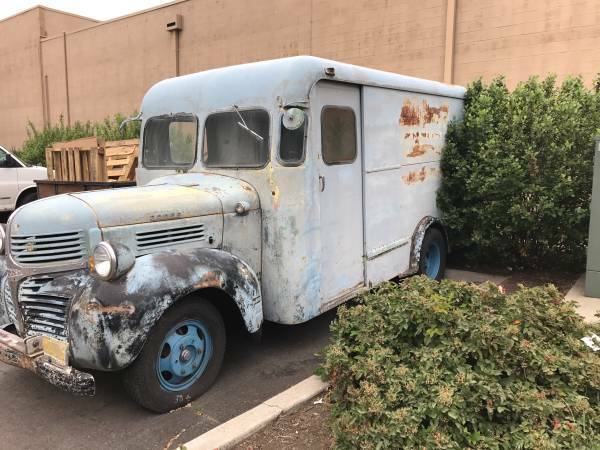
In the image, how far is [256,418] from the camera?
3.20 meters

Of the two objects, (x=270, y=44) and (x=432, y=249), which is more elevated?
(x=270, y=44)

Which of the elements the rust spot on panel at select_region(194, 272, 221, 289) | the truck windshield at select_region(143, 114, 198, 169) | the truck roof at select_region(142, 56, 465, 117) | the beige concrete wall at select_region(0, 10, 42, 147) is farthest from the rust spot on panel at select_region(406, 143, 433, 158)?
the beige concrete wall at select_region(0, 10, 42, 147)

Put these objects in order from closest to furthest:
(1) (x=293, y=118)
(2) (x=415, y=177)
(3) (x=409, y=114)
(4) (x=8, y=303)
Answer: (4) (x=8, y=303), (1) (x=293, y=118), (3) (x=409, y=114), (2) (x=415, y=177)

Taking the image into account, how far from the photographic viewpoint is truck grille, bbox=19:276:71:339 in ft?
10.5

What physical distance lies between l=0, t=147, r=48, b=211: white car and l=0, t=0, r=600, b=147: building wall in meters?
8.41

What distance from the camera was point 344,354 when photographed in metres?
2.81

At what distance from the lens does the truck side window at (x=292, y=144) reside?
159 inches

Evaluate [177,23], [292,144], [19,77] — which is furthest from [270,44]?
[19,77]

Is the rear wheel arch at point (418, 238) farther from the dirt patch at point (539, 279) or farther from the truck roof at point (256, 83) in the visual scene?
the truck roof at point (256, 83)

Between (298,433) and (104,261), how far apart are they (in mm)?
1575

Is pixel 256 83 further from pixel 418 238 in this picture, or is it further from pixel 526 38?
pixel 526 38

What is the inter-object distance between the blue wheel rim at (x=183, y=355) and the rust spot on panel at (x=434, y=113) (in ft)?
12.1

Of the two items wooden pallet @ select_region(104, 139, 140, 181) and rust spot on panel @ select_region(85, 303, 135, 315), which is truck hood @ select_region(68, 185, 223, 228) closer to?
rust spot on panel @ select_region(85, 303, 135, 315)

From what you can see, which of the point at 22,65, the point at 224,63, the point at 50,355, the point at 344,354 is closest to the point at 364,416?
→ the point at 344,354
